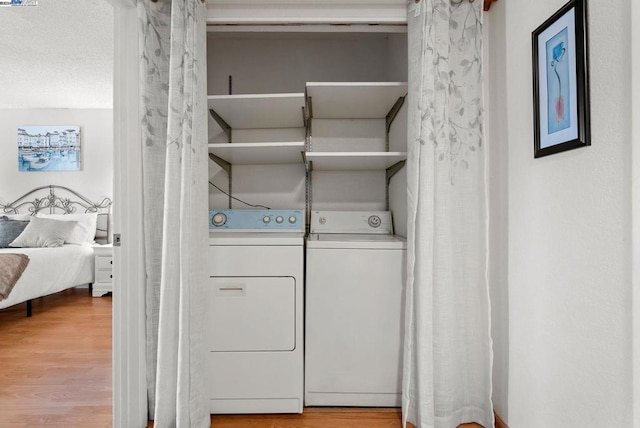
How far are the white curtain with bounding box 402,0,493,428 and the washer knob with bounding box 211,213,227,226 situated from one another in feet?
3.67

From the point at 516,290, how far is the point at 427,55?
1.05m

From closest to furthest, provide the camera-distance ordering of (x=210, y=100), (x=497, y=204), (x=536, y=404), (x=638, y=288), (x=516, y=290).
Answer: (x=638, y=288)
(x=536, y=404)
(x=516, y=290)
(x=497, y=204)
(x=210, y=100)

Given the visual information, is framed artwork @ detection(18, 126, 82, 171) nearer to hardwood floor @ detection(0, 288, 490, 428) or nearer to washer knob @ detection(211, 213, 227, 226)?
hardwood floor @ detection(0, 288, 490, 428)

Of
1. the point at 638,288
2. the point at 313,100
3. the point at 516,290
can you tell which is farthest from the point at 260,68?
the point at 638,288

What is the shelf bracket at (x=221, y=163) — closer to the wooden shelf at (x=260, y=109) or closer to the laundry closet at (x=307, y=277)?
the laundry closet at (x=307, y=277)

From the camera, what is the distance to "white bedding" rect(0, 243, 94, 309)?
10.9 feet

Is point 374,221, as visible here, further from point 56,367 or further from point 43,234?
point 43,234

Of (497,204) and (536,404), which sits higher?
(497,204)

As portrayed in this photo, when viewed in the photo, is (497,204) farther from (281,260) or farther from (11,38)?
(11,38)

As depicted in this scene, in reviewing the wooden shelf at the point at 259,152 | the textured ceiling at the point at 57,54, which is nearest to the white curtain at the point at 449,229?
the wooden shelf at the point at 259,152

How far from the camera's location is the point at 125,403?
5.05 feet

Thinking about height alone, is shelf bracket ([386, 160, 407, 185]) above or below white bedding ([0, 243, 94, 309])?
above

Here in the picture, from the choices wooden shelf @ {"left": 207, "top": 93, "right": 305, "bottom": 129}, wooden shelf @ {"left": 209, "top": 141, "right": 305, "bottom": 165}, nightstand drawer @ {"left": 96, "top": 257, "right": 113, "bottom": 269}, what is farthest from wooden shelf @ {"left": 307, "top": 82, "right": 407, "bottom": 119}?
nightstand drawer @ {"left": 96, "top": 257, "right": 113, "bottom": 269}

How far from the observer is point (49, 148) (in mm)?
4672
